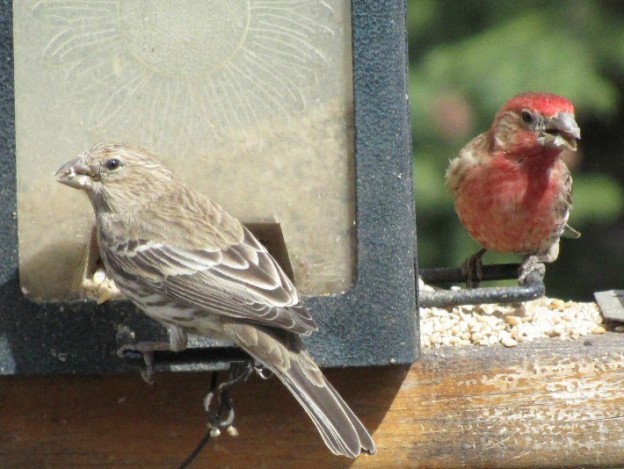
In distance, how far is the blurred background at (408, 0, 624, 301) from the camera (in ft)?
23.6

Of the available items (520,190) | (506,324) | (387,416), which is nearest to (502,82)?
(520,190)

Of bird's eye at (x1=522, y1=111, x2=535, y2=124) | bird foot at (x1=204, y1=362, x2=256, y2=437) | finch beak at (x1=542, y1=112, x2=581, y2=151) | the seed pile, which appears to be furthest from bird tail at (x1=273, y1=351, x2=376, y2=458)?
bird's eye at (x1=522, y1=111, x2=535, y2=124)

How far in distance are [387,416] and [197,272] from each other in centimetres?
79

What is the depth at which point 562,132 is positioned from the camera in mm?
5414

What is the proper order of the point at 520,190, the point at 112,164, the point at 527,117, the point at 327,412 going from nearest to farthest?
the point at 327,412, the point at 112,164, the point at 527,117, the point at 520,190

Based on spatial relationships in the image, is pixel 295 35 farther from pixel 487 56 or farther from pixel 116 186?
pixel 487 56

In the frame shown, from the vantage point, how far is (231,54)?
165 inches

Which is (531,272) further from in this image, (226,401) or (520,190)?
(226,401)

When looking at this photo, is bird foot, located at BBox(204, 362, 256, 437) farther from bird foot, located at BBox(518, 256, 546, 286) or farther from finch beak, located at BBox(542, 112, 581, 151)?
finch beak, located at BBox(542, 112, 581, 151)

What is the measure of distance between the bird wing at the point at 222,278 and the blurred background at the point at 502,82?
3158 millimetres

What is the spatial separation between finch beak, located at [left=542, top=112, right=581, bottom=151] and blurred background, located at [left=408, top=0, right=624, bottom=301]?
5.19ft

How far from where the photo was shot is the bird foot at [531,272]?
4656mm

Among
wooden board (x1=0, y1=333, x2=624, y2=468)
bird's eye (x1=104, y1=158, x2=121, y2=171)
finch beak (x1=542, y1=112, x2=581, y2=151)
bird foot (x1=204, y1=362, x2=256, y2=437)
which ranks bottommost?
wooden board (x1=0, y1=333, x2=624, y2=468)

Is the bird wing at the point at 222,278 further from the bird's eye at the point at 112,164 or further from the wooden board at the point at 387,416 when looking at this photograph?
the wooden board at the point at 387,416
